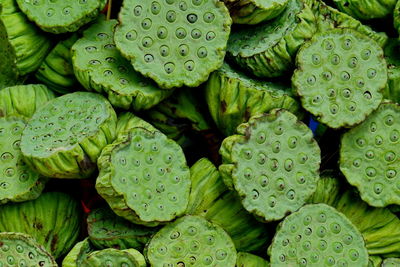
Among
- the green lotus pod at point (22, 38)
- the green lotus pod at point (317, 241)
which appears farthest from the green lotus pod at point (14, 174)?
the green lotus pod at point (317, 241)

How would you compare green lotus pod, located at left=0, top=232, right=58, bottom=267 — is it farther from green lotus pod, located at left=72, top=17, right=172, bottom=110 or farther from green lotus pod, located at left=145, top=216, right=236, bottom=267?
green lotus pod, located at left=72, top=17, right=172, bottom=110

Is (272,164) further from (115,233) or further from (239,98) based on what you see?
(115,233)

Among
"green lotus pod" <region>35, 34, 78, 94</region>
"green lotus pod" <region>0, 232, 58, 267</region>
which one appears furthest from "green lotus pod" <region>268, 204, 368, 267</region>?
"green lotus pod" <region>35, 34, 78, 94</region>

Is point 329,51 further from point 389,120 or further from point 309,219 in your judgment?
point 309,219

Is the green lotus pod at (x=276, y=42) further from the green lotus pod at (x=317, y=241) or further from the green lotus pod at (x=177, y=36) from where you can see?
the green lotus pod at (x=317, y=241)

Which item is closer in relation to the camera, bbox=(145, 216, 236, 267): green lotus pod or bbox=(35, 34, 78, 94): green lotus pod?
bbox=(145, 216, 236, 267): green lotus pod

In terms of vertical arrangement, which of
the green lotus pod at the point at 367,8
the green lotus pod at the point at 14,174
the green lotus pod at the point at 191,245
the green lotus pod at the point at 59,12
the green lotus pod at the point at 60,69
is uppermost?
the green lotus pod at the point at 367,8
